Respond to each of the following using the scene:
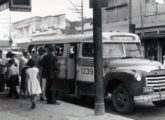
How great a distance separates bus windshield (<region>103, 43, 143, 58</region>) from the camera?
39.2 feet

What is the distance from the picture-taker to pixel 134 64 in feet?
36.3

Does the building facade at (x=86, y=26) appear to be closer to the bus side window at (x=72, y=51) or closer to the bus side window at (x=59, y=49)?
the bus side window at (x=59, y=49)

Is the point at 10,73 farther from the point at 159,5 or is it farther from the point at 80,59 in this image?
the point at 159,5

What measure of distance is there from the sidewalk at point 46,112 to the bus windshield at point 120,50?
2152 millimetres

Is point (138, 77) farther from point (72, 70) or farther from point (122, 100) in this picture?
point (72, 70)

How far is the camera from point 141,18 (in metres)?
32.1

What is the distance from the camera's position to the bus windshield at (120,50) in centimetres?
1196

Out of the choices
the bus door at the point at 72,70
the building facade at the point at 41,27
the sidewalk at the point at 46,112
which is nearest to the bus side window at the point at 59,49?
the bus door at the point at 72,70

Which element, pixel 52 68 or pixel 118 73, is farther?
pixel 52 68

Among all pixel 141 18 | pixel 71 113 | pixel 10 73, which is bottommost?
pixel 71 113

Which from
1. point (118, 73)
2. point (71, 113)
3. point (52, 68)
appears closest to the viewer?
point (71, 113)

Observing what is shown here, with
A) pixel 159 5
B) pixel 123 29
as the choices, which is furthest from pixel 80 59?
pixel 123 29

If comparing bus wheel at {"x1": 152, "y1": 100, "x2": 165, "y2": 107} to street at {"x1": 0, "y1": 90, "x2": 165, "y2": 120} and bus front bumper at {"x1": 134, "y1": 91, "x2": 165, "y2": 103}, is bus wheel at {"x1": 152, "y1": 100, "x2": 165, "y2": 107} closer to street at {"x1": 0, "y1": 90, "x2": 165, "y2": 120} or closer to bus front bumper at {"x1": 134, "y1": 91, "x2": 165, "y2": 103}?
street at {"x1": 0, "y1": 90, "x2": 165, "y2": 120}

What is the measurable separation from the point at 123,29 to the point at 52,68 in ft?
75.4
